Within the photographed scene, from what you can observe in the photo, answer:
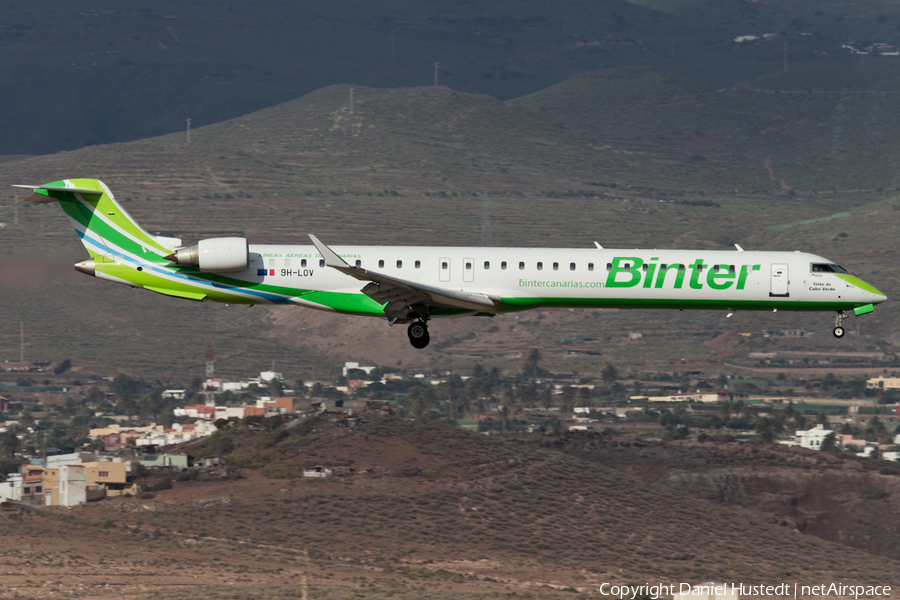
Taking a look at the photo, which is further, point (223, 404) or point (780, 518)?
point (223, 404)

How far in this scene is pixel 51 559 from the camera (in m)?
75.8

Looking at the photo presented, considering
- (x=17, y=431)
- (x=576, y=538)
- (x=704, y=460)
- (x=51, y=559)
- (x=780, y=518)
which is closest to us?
(x=51, y=559)

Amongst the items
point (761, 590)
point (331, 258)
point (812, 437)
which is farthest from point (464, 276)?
point (812, 437)

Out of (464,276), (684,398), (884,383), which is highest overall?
(464,276)

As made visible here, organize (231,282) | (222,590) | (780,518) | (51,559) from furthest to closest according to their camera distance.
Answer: (780,518), (51,559), (222,590), (231,282)

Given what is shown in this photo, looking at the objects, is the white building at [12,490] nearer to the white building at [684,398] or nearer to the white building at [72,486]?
the white building at [72,486]

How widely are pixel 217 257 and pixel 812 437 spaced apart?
124m

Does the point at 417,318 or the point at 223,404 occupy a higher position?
the point at 417,318

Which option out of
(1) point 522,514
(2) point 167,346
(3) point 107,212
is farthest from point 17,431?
(3) point 107,212

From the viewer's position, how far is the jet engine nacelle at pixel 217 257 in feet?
158

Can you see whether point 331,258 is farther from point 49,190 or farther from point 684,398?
point 684,398

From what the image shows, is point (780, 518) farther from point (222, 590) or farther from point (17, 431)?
point (17, 431)

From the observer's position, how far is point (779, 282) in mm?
48688

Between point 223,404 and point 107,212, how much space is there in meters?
132
